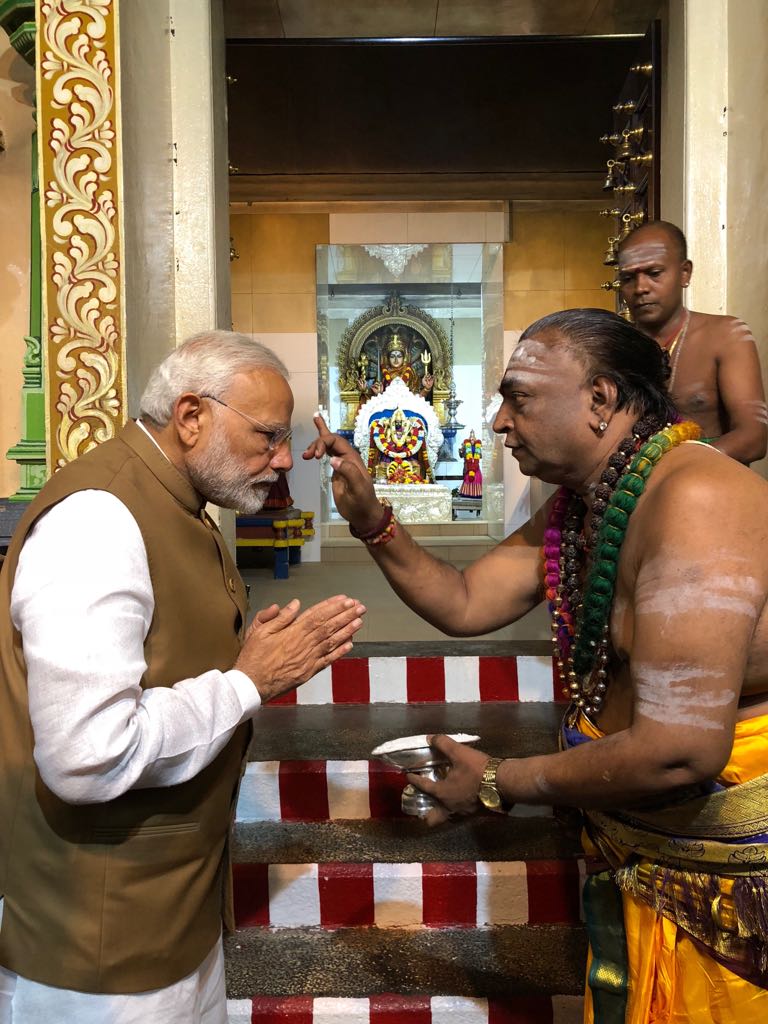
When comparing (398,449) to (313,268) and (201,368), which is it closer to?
(313,268)

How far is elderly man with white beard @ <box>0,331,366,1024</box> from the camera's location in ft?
3.91

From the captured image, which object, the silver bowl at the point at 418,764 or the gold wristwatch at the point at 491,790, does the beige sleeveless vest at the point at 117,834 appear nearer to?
the silver bowl at the point at 418,764

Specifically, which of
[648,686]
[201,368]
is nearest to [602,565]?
[648,686]

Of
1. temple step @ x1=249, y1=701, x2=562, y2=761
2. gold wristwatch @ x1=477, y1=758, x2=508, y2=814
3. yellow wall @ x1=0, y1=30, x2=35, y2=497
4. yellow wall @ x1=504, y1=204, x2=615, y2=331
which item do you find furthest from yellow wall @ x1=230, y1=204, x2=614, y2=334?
gold wristwatch @ x1=477, y1=758, x2=508, y2=814

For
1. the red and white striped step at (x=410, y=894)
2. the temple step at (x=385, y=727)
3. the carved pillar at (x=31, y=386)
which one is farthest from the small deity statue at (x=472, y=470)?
the red and white striped step at (x=410, y=894)

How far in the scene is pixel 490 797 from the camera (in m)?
1.43

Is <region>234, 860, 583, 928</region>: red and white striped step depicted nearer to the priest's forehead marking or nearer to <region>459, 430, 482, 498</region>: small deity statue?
the priest's forehead marking

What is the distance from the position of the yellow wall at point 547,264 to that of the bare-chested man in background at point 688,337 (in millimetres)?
6478

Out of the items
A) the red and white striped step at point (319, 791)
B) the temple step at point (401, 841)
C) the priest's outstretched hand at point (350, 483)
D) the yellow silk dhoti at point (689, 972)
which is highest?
the priest's outstretched hand at point (350, 483)

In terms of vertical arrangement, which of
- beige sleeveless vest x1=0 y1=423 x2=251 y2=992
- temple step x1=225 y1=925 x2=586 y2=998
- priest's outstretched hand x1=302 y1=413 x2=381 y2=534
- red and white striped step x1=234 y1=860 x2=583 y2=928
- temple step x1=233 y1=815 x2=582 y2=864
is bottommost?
temple step x1=225 y1=925 x2=586 y2=998

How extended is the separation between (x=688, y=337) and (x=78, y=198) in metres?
2.20

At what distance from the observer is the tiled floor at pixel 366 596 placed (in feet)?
14.7

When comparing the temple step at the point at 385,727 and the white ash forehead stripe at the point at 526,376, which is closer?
the white ash forehead stripe at the point at 526,376

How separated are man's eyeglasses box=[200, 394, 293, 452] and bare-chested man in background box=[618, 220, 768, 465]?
186 cm
